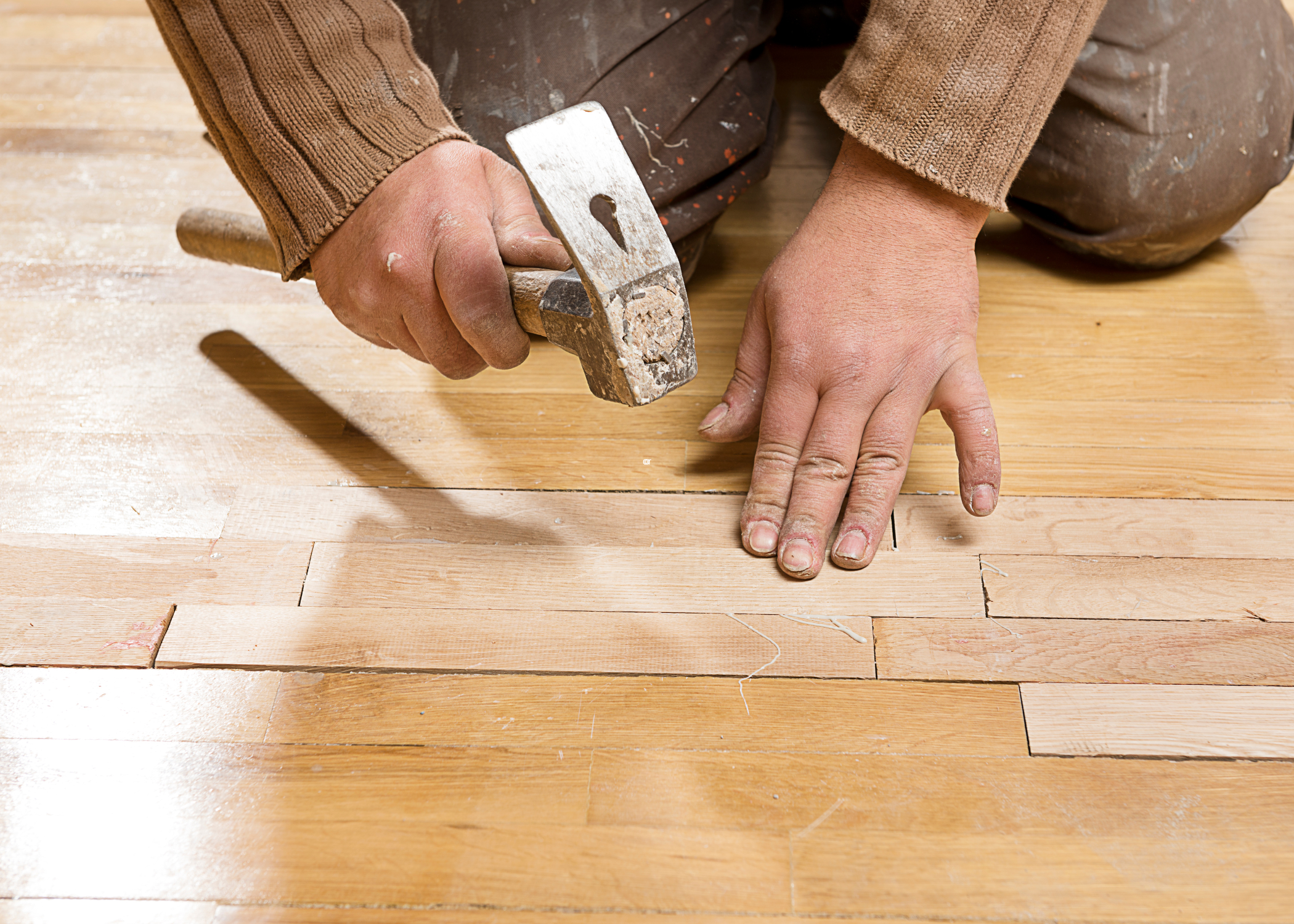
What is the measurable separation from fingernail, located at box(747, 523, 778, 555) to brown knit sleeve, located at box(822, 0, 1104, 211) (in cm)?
43

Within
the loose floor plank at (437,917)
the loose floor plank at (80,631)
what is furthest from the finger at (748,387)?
the loose floor plank at (80,631)

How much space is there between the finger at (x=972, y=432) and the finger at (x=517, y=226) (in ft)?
1.53

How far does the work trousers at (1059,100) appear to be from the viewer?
130cm

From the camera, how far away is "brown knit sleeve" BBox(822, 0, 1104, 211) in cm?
101

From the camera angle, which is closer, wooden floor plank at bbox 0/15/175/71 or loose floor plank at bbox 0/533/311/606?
loose floor plank at bbox 0/533/311/606

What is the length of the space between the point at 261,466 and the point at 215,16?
0.53 m

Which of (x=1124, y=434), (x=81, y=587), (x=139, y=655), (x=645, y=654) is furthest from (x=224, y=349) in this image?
(x=1124, y=434)

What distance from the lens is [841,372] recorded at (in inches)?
41.5

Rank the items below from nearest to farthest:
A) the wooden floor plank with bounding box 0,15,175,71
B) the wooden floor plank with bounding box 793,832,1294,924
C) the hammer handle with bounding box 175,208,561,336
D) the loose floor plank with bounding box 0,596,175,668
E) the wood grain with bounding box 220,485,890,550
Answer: the wooden floor plank with bounding box 793,832,1294,924 < the loose floor plank with bounding box 0,596,175,668 < the wood grain with bounding box 220,485,890,550 < the hammer handle with bounding box 175,208,561,336 < the wooden floor plank with bounding box 0,15,175,71

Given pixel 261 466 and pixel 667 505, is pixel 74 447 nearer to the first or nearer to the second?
pixel 261 466

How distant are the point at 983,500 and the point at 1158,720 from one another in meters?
0.28

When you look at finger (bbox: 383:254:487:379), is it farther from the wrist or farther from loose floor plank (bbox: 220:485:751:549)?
the wrist

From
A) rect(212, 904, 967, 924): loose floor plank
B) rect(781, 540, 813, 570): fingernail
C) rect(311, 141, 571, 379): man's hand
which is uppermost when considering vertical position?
rect(311, 141, 571, 379): man's hand

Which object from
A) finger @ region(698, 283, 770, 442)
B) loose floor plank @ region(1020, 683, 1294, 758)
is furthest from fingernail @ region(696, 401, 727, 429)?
loose floor plank @ region(1020, 683, 1294, 758)
